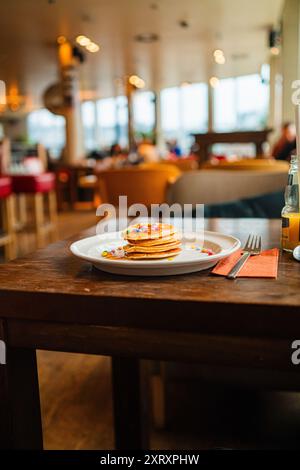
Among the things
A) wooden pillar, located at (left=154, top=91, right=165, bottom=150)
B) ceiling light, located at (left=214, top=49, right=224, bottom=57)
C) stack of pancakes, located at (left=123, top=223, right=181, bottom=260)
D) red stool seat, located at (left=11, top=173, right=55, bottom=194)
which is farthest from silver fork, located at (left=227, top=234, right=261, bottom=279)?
wooden pillar, located at (left=154, top=91, right=165, bottom=150)

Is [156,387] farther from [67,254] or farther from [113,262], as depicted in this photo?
[113,262]

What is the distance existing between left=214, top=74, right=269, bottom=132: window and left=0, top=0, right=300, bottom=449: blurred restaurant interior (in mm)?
40

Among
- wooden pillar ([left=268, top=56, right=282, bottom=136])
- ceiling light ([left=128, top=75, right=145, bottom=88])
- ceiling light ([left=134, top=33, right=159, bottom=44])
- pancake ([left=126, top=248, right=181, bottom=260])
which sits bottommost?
pancake ([left=126, top=248, right=181, bottom=260])

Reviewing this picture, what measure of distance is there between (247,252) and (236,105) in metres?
14.6

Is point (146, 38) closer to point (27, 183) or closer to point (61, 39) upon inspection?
point (61, 39)

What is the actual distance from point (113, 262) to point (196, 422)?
110 centimetres

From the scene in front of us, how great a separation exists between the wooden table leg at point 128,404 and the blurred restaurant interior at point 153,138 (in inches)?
6.4

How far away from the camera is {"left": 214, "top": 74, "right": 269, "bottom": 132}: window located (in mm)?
14477

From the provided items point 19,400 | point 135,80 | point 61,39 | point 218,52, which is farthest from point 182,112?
point 19,400

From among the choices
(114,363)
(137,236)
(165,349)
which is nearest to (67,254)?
(137,236)

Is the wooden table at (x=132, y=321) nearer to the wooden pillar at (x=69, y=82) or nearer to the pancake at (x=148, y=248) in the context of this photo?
the pancake at (x=148, y=248)

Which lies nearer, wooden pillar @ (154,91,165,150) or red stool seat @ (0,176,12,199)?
red stool seat @ (0,176,12,199)

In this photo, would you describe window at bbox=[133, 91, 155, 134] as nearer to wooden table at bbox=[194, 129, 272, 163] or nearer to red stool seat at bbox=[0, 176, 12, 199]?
wooden table at bbox=[194, 129, 272, 163]

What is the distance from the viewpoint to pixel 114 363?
4.48 ft
